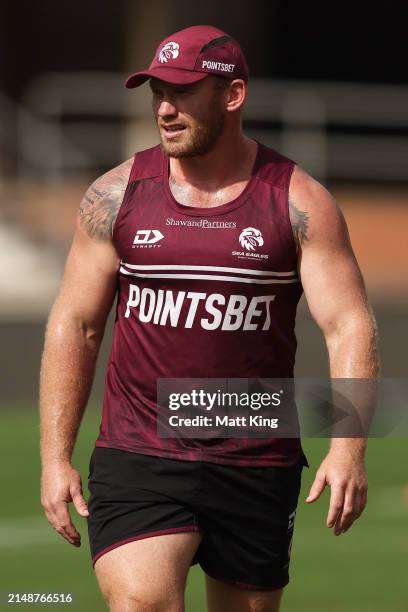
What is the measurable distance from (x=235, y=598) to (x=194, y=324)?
3.54 ft

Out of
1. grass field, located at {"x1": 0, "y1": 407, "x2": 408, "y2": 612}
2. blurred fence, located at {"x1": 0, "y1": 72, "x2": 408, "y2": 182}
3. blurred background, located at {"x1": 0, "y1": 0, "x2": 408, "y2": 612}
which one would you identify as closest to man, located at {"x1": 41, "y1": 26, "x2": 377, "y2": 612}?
grass field, located at {"x1": 0, "y1": 407, "x2": 408, "y2": 612}

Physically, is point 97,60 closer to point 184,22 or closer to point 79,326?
point 184,22

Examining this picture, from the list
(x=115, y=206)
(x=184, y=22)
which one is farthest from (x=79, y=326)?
(x=184, y=22)

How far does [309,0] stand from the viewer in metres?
21.8

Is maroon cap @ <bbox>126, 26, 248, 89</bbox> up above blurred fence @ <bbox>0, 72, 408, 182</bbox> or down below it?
above

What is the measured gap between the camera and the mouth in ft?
19.4

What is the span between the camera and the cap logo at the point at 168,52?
5910 mm

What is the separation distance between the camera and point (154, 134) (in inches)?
740

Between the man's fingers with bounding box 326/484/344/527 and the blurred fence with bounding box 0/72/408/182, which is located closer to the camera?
the man's fingers with bounding box 326/484/344/527

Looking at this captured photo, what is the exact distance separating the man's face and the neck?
0.10m

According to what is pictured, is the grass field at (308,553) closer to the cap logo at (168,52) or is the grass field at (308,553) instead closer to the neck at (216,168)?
the neck at (216,168)

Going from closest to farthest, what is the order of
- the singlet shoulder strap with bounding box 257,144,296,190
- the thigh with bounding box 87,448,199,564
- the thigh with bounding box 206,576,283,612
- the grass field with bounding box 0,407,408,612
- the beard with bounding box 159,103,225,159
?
the thigh with bounding box 87,448,199,564 < the beard with bounding box 159,103,225,159 < the singlet shoulder strap with bounding box 257,144,296,190 < the thigh with bounding box 206,576,283,612 < the grass field with bounding box 0,407,408,612

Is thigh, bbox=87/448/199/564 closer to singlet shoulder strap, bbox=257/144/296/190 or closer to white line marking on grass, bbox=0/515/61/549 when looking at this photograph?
singlet shoulder strap, bbox=257/144/296/190

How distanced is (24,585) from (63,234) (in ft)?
29.1
